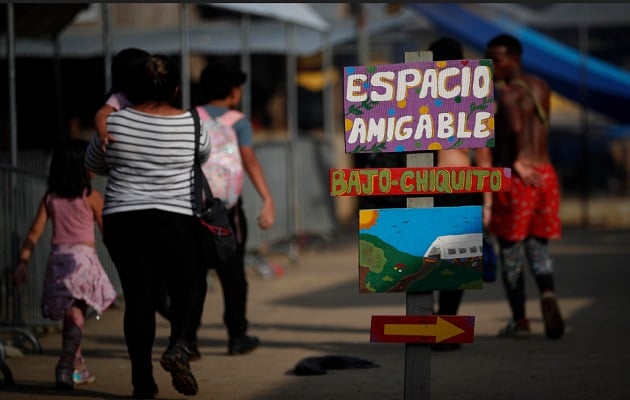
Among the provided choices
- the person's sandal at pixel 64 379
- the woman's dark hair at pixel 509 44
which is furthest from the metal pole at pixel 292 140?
the person's sandal at pixel 64 379

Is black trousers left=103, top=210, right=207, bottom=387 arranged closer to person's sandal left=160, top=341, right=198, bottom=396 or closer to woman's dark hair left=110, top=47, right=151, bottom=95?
person's sandal left=160, top=341, right=198, bottom=396

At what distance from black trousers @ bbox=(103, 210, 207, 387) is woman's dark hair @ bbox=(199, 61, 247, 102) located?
6.55 feet

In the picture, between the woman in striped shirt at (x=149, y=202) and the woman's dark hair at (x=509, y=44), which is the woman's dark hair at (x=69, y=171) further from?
the woman's dark hair at (x=509, y=44)

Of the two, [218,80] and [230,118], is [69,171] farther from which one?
[218,80]

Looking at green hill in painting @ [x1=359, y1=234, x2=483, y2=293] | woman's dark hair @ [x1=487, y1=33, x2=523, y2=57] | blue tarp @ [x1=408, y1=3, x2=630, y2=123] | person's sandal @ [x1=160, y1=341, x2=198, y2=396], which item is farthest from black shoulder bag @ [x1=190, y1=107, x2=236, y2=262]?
blue tarp @ [x1=408, y1=3, x2=630, y2=123]

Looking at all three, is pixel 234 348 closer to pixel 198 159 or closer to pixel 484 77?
pixel 198 159

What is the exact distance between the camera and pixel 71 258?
316 inches

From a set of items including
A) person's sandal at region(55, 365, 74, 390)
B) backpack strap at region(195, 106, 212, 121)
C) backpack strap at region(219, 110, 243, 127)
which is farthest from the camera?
backpack strap at region(219, 110, 243, 127)

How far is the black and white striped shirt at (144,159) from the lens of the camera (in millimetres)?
6945

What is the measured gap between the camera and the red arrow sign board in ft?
20.3

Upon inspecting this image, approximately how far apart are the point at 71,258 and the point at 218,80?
5.37 feet

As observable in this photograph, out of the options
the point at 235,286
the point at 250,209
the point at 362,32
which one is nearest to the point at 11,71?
the point at 235,286

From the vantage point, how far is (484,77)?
246 inches

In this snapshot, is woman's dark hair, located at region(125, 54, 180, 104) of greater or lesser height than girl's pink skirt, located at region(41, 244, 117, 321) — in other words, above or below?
above
